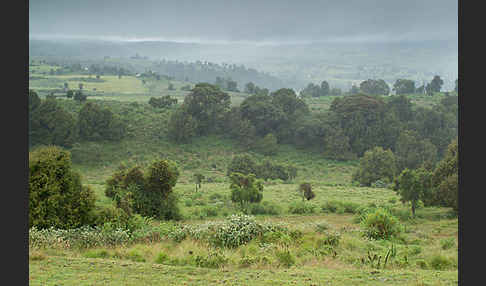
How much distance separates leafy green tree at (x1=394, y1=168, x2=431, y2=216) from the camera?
2334 cm

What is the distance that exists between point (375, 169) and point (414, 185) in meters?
24.3

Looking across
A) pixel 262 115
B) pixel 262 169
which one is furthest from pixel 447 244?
pixel 262 115

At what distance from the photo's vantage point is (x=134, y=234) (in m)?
14.0

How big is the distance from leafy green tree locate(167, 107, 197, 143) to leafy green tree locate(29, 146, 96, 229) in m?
48.5

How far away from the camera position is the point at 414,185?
23438 mm

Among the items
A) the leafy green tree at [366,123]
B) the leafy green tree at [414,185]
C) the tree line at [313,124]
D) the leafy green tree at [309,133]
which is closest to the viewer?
the leafy green tree at [414,185]

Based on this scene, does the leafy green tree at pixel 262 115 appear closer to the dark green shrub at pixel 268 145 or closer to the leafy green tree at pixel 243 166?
the dark green shrub at pixel 268 145

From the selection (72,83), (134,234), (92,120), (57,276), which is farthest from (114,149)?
(72,83)

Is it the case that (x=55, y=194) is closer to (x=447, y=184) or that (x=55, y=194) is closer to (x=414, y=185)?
(x=414, y=185)

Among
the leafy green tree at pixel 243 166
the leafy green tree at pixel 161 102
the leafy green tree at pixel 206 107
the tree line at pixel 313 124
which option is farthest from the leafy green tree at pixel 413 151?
the leafy green tree at pixel 161 102

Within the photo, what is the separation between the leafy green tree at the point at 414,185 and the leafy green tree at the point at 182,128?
44492 millimetres

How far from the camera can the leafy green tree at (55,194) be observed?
46.0 feet

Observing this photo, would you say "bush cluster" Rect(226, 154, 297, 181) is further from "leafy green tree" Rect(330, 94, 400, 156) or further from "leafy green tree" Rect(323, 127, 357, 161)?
"leafy green tree" Rect(330, 94, 400, 156)

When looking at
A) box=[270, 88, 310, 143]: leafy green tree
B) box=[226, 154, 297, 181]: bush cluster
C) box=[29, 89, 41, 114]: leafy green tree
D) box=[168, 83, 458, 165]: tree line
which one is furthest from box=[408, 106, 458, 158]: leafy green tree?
box=[29, 89, 41, 114]: leafy green tree
